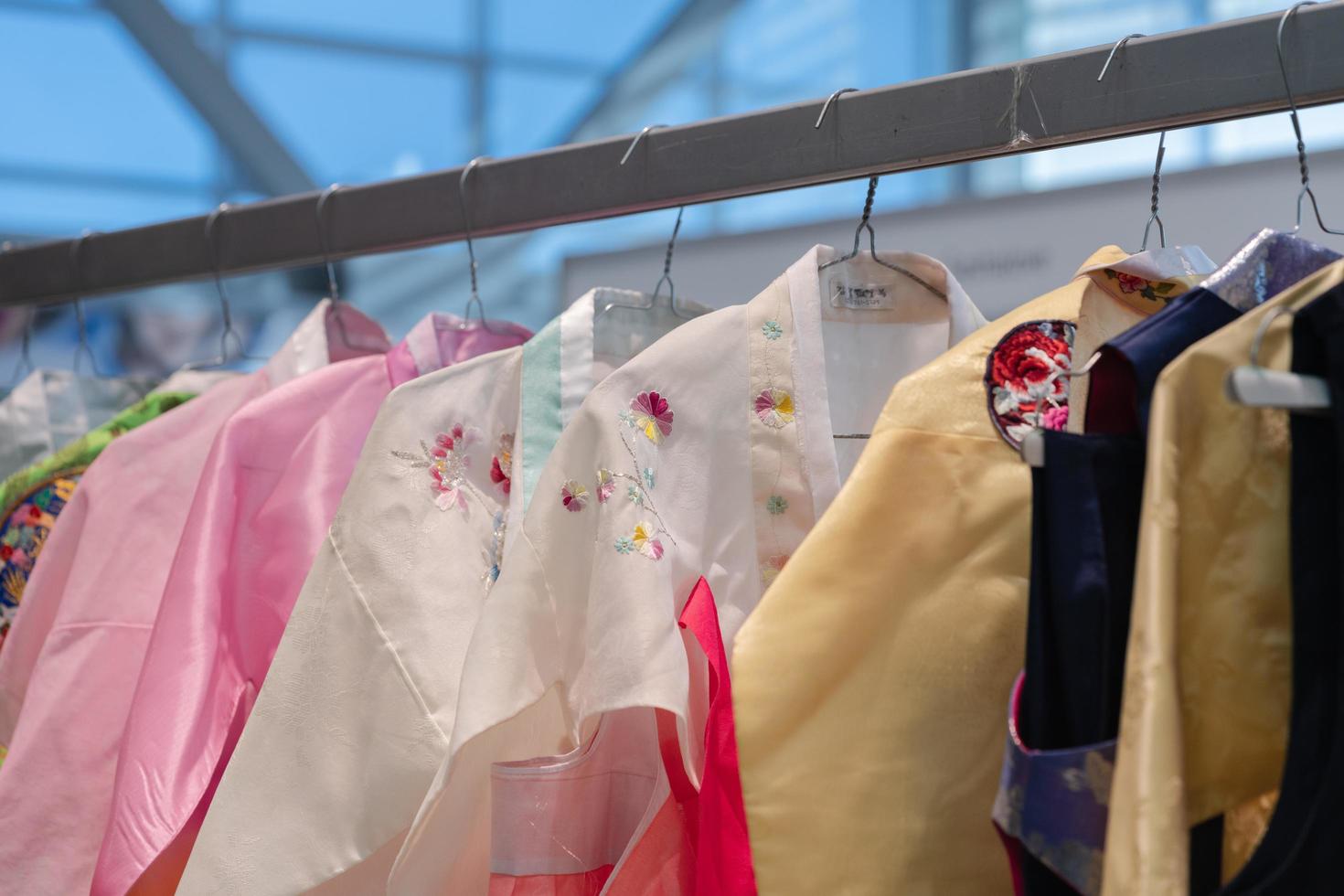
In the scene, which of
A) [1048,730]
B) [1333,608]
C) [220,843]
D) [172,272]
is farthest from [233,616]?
[1333,608]

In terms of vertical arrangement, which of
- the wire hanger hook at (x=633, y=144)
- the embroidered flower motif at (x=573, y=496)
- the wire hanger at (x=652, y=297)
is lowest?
the embroidered flower motif at (x=573, y=496)

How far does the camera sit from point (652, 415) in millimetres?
806

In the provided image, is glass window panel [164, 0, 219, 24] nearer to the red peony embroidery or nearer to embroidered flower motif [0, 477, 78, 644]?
embroidered flower motif [0, 477, 78, 644]

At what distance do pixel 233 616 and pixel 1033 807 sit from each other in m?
0.60

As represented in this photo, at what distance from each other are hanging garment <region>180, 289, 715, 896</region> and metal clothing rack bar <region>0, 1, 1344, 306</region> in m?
0.10

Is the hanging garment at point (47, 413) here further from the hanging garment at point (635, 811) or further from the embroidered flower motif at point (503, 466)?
the hanging garment at point (635, 811)

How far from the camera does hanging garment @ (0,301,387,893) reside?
93cm

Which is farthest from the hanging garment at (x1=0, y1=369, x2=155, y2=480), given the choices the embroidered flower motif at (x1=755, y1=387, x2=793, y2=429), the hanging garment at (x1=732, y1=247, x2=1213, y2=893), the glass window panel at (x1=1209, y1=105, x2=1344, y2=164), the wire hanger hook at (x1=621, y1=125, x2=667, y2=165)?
the glass window panel at (x1=1209, y1=105, x2=1344, y2=164)

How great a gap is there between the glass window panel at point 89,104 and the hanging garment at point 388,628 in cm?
215

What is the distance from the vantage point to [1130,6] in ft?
9.25

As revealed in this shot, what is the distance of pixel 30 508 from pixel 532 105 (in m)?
2.27

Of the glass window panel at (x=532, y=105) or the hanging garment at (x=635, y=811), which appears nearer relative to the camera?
the hanging garment at (x=635, y=811)

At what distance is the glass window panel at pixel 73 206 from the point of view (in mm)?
2617

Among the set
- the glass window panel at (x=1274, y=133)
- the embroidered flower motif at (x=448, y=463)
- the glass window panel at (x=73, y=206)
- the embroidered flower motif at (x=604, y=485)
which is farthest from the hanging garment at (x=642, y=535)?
the glass window panel at (x=73, y=206)
